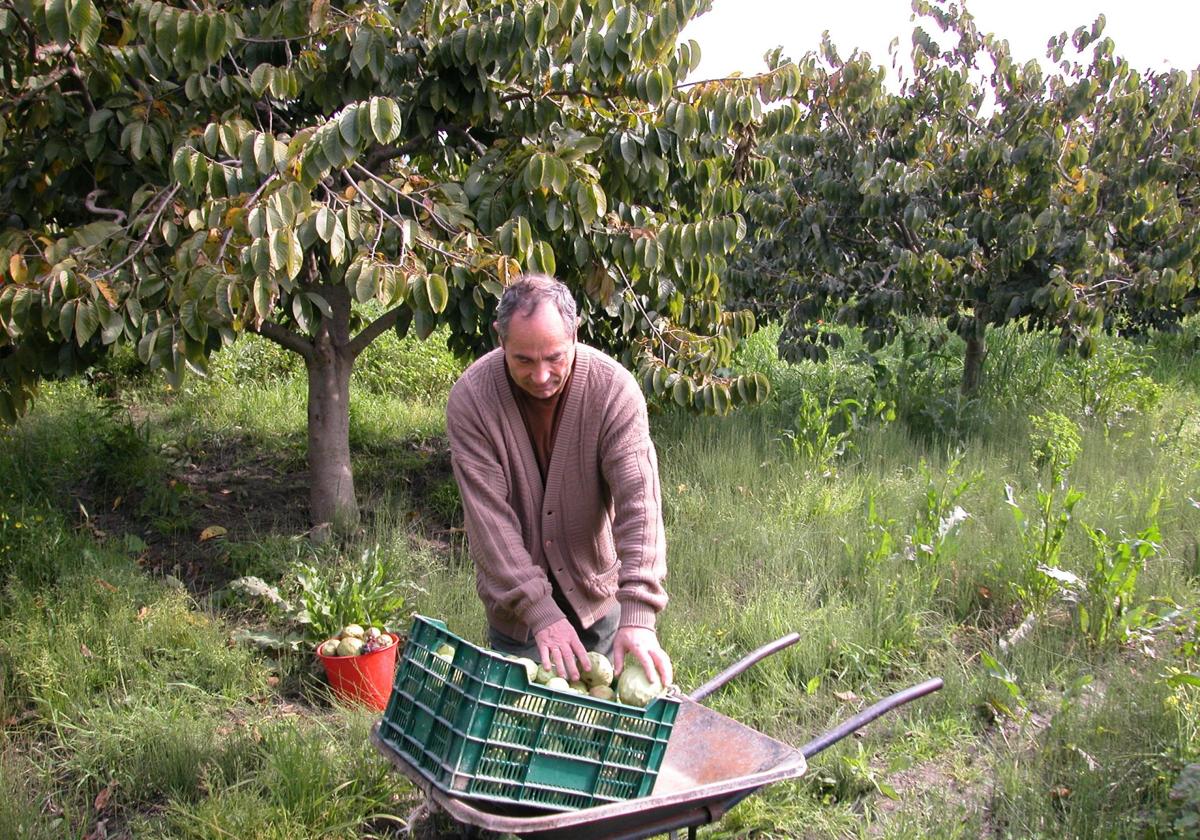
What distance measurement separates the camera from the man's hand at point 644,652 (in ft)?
9.03

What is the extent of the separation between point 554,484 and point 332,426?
3.03 m

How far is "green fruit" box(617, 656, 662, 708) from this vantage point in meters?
2.72

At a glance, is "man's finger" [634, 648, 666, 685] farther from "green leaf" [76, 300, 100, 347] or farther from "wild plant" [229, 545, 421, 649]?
"green leaf" [76, 300, 100, 347]

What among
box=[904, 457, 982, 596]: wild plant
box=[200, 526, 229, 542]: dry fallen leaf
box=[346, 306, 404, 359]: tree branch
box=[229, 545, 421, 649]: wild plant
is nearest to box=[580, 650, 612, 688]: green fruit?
box=[229, 545, 421, 649]: wild plant

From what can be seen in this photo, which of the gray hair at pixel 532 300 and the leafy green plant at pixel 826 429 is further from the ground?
the gray hair at pixel 532 300

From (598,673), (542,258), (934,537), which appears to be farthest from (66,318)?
(934,537)

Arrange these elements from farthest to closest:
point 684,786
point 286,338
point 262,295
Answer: point 286,338, point 262,295, point 684,786

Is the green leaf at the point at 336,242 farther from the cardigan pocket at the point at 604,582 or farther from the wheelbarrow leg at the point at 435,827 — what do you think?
the wheelbarrow leg at the point at 435,827

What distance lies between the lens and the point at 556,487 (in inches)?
128

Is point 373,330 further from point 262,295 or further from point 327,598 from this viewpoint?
point 262,295

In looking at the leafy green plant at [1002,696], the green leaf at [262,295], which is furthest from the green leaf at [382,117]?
the leafy green plant at [1002,696]

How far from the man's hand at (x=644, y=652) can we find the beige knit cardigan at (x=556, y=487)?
7cm

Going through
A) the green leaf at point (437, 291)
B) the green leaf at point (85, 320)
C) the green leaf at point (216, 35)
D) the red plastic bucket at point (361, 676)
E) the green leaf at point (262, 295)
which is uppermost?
the green leaf at point (216, 35)

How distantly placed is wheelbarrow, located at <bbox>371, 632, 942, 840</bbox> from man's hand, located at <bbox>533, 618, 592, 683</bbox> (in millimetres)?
369
